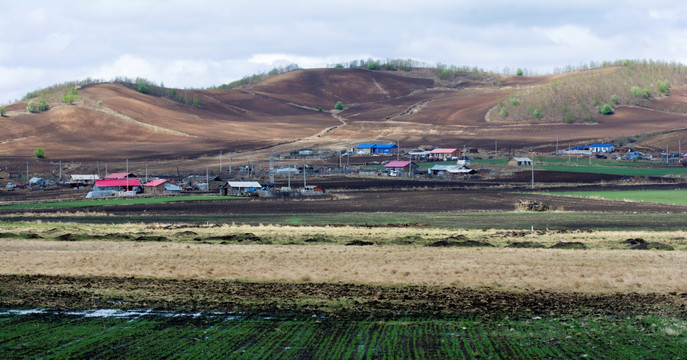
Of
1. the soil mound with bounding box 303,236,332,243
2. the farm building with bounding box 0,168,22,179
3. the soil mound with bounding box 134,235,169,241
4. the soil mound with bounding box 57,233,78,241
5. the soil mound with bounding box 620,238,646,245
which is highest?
the farm building with bounding box 0,168,22,179

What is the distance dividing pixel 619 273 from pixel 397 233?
15867mm

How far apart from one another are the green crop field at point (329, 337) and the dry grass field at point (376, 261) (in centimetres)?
510

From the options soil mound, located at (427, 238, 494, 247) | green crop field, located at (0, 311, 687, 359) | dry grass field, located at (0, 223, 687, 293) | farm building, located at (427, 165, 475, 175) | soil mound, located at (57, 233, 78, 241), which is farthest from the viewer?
farm building, located at (427, 165, 475, 175)

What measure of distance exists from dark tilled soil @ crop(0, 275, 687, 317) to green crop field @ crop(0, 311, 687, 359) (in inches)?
38.6

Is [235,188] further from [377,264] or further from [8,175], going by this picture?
[377,264]

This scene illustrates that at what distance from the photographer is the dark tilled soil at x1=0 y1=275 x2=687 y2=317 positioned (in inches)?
713

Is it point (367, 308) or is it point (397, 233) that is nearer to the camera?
point (367, 308)

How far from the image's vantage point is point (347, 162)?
127812 mm

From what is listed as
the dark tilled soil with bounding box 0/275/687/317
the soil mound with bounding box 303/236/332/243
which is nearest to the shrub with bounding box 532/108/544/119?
the soil mound with bounding box 303/236/332/243

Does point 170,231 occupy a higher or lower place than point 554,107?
lower

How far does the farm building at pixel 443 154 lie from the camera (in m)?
138

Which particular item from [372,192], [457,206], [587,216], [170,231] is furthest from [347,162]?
[170,231]

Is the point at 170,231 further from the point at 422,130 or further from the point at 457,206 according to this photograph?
the point at 422,130

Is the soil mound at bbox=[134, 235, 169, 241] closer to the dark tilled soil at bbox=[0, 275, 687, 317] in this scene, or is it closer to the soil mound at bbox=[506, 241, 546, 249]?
the dark tilled soil at bbox=[0, 275, 687, 317]
